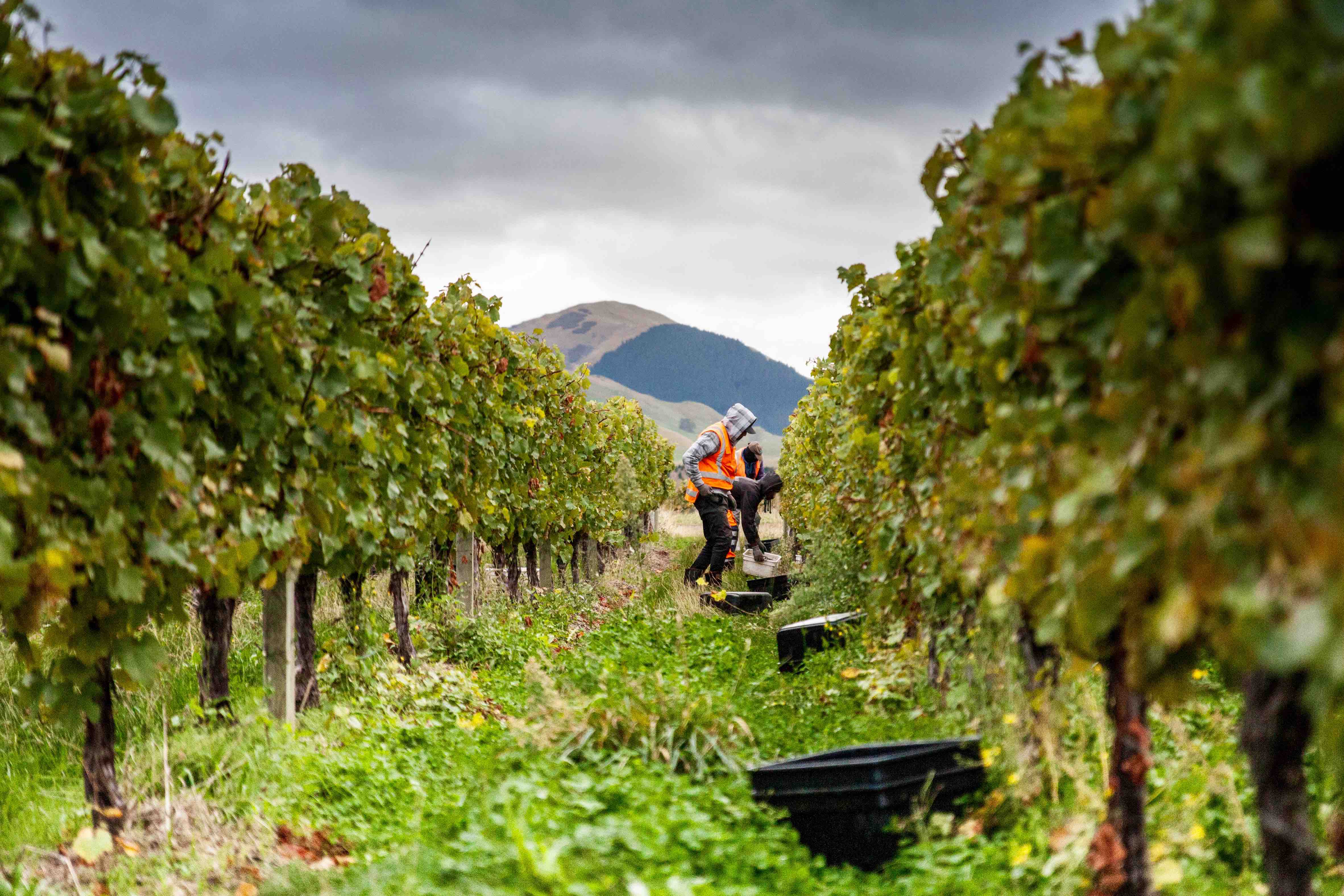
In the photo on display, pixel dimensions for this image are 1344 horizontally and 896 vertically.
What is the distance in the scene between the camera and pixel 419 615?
8.03 meters

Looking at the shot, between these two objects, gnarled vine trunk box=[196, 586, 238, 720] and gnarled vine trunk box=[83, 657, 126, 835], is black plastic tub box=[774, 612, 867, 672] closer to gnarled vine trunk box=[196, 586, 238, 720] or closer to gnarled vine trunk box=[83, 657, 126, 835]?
gnarled vine trunk box=[196, 586, 238, 720]

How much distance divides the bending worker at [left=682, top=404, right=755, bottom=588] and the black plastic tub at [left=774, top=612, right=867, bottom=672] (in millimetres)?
4580

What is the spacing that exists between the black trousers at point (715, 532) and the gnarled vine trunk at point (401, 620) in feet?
16.4

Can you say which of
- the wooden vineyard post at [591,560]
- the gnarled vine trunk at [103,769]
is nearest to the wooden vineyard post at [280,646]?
the gnarled vine trunk at [103,769]

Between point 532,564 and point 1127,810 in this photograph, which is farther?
point 532,564

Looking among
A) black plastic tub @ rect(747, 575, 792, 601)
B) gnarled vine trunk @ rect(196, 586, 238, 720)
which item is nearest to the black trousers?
black plastic tub @ rect(747, 575, 792, 601)

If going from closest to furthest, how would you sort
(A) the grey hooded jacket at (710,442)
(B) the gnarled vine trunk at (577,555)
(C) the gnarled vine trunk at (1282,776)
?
(C) the gnarled vine trunk at (1282,776)
(A) the grey hooded jacket at (710,442)
(B) the gnarled vine trunk at (577,555)

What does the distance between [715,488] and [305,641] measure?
6.57 metres

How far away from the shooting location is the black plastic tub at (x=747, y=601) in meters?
9.53

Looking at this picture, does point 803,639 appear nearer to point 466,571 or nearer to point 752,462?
point 466,571

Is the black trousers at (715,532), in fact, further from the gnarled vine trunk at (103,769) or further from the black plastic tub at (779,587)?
the gnarled vine trunk at (103,769)

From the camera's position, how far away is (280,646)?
16.6 feet

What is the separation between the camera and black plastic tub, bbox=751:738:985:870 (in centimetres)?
325

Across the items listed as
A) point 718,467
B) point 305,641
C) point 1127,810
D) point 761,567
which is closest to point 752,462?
point 761,567
